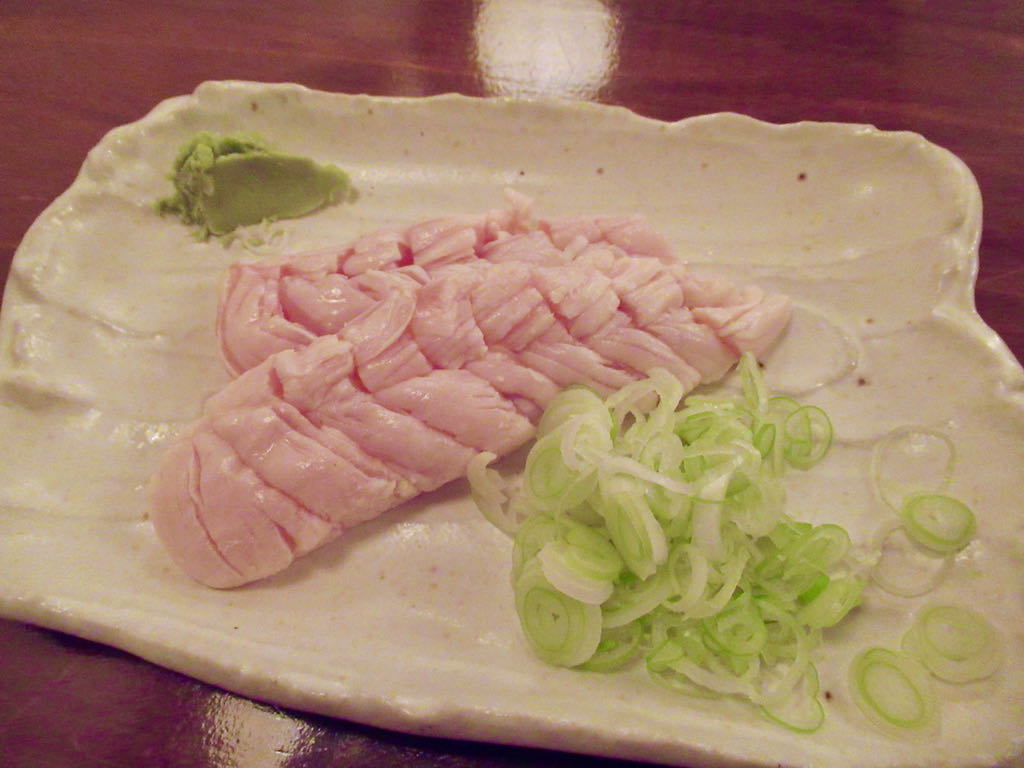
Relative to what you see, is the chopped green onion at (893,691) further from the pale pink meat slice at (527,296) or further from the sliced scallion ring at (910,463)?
the pale pink meat slice at (527,296)

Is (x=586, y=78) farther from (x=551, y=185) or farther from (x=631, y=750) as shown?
(x=631, y=750)

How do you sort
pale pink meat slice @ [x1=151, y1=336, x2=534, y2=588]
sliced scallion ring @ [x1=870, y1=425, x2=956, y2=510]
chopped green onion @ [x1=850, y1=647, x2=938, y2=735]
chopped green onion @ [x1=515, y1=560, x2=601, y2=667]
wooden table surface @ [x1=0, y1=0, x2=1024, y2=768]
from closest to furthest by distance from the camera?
chopped green onion @ [x1=850, y1=647, x2=938, y2=735] → chopped green onion @ [x1=515, y1=560, x2=601, y2=667] → pale pink meat slice @ [x1=151, y1=336, x2=534, y2=588] → sliced scallion ring @ [x1=870, y1=425, x2=956, y2=510] → wooden table surface @ [x1=0, y1=0, x2=1024, y2=768]

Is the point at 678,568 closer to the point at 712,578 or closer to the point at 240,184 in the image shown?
the point at 712,578

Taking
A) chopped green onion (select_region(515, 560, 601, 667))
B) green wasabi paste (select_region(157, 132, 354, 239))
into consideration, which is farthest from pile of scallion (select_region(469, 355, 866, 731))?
green wasabi paste (select_region(157, 132, 354, 239))

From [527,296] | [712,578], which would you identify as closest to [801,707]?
[712,578]

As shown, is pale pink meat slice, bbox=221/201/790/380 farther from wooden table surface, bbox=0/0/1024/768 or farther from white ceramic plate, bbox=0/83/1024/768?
wooden table surface, bbox=0/0/1024/768

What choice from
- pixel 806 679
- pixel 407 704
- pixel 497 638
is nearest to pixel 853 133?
pixel 806 679

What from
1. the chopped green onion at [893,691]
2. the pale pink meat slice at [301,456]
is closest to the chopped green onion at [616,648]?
the chopped green onion at [893,691]
